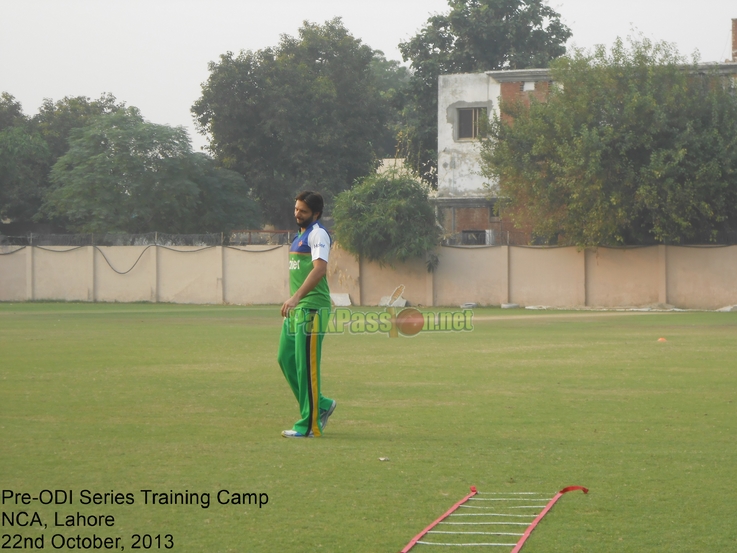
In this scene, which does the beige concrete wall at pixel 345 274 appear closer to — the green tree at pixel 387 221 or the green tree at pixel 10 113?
the green tree at pixel 387 221

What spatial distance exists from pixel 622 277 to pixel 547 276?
2.54 metres

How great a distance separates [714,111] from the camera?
101 ft

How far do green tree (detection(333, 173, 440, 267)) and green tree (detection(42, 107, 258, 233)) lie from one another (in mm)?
14476

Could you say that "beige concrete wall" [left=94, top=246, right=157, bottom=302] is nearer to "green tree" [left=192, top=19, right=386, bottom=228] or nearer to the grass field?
"green tree" [left=192, top=19, right=386, bottom=228]

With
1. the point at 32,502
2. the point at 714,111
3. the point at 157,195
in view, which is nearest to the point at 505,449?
the point at 32,502

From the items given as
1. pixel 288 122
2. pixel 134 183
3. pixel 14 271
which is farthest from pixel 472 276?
pixel 288 122

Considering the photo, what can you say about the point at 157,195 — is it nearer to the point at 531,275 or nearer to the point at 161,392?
the point at 531,275

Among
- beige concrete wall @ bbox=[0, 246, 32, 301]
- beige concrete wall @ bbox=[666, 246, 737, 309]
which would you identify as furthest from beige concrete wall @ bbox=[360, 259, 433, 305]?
beige concrete wall @ bbox=[0, 246, 32, 301]

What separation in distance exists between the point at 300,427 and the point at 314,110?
46226 millimetres

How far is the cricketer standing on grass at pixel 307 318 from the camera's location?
26.6 feet

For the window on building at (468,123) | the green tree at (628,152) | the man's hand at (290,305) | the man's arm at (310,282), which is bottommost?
the man's hand at (290,305)

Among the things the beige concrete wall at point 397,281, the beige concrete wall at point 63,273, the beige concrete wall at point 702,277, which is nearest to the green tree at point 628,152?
the beige concrete wall at point 702,277

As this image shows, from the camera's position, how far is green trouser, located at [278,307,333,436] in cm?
809

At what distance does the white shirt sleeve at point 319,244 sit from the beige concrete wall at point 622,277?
25.9 m
